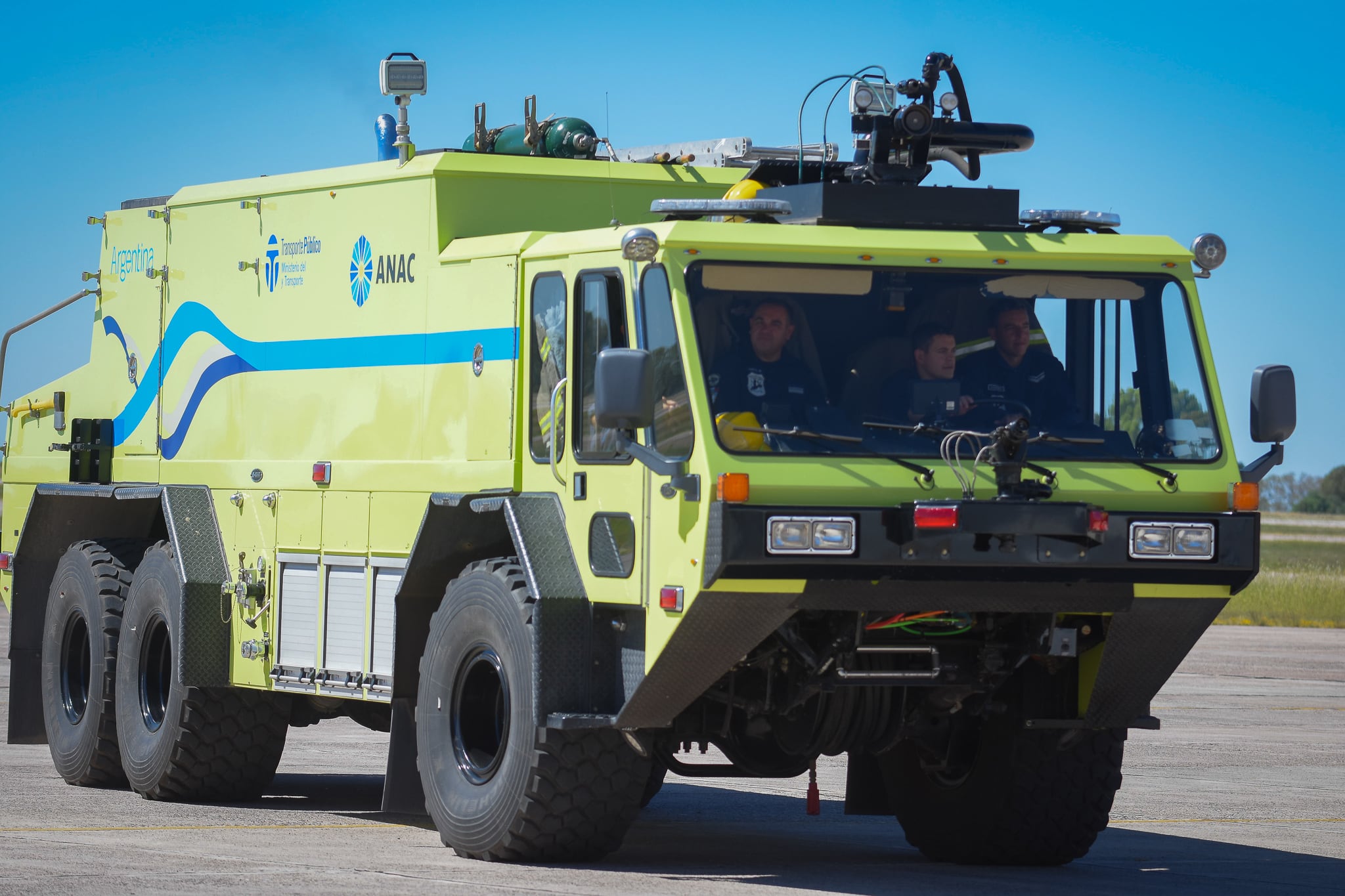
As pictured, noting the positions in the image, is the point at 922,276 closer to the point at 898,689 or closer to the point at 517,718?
the point at 898,689

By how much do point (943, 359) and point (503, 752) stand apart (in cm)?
281

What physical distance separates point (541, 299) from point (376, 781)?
5.39 meters

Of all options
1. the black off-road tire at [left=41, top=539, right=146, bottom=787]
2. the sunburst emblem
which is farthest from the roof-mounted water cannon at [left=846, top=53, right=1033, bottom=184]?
the black off-road tire at [left=41, top=539, right=146, bottom=787]

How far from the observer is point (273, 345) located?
13.0m

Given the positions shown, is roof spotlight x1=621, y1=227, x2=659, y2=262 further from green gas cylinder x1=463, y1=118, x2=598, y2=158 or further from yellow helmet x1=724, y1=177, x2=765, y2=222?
green gas cylinder x1=463, y1=118, x2=598, y2=158

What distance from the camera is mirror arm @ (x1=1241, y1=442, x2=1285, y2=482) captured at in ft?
32.8

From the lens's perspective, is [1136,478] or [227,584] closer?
[1136,478]

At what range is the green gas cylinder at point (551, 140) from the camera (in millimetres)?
12359

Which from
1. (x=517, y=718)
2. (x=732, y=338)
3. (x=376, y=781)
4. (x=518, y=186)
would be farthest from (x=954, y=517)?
(x=376, y=781)

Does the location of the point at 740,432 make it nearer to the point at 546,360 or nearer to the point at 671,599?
the point at 671,599

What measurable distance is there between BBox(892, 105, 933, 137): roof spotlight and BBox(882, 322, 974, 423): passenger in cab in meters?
1.14

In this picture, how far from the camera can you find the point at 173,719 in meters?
13.2

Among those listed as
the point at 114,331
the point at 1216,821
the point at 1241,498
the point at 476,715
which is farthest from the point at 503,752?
the point at 114,331

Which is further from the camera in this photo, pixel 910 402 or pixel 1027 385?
pixel 1027 385
